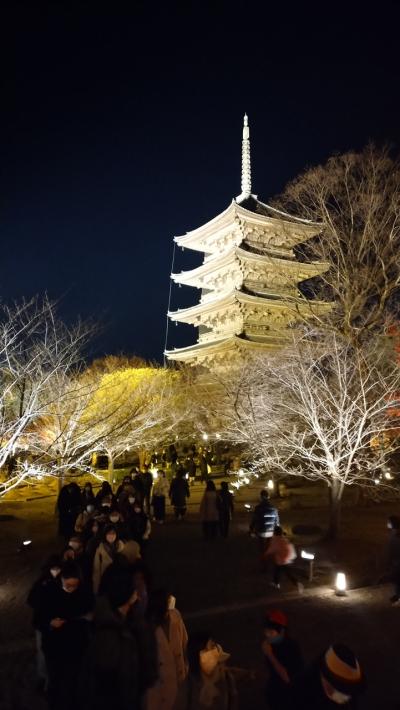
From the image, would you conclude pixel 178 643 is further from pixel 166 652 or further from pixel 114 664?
pixel 114 664

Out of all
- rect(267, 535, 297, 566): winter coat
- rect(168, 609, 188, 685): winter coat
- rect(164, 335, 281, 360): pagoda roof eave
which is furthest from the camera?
rect(164, 335, 281, 360): pagoda roof eave

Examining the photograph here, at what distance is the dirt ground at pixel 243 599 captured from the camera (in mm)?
5023

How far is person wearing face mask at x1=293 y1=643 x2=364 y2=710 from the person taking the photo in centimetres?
263

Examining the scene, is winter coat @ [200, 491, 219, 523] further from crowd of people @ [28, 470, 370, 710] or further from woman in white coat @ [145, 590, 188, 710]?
woman in white coat @ [145, 590, 188, 710]

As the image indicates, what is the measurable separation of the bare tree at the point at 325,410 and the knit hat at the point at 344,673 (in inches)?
293

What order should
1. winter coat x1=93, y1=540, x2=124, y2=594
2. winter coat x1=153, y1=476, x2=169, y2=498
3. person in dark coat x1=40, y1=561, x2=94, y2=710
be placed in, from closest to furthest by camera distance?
person in dark coat x1=40, y1=561, x2=94, y2=710 < winter coat x1=93, y1=540, x2=124, y2=594 < winter coat x1=153, y1=476, x2=169, y2=498

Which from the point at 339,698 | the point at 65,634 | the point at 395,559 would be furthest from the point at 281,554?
the point at 339,698

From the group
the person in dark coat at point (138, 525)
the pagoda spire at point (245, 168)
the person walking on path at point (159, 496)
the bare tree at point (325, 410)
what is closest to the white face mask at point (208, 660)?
the person in dark coat at point (138, 525)

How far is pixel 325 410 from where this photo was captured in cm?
1080

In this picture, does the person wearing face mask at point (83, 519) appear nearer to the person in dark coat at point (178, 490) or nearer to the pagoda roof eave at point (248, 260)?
the person in dark coat at point (178, 490)

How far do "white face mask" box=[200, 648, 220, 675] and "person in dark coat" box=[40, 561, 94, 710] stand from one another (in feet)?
4.89

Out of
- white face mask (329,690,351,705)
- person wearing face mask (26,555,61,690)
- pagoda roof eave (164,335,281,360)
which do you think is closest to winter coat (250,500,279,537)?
person wearing face mask (26,555,61,690)

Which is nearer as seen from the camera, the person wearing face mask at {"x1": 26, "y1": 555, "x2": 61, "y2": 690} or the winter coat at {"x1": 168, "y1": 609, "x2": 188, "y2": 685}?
the winter coat at {"x1": 168, "y1": 609, "x2": 188, "y2": 685}

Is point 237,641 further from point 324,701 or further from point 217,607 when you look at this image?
point 324,701
